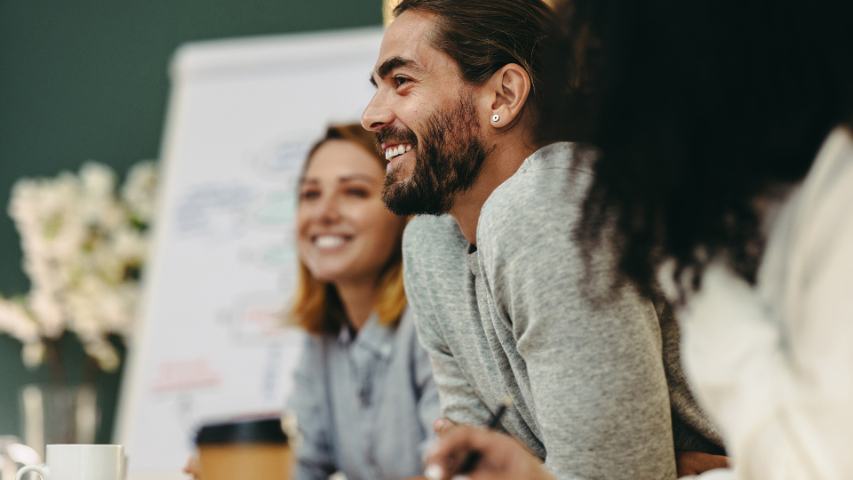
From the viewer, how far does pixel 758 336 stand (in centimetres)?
68

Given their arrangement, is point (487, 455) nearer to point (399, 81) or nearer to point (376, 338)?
point (399, 81)

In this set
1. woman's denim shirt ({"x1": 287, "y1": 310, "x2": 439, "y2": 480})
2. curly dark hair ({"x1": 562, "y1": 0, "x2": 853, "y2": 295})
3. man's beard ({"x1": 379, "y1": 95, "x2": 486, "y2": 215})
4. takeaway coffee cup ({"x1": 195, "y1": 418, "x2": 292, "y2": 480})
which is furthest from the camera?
woman's denim shirt ({"x1": 287, "y1": 310, "x2": 439, "y2": 480})

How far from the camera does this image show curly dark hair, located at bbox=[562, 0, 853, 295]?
0.69m

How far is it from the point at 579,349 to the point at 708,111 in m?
0.35

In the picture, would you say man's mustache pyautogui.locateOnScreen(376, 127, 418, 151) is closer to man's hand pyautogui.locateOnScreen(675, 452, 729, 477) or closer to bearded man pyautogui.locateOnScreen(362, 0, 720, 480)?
bearded man pyautogui.locateOnScreen(362, 0, 720, 480)

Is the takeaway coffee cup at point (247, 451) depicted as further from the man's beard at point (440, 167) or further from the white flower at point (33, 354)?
the white flower at point (33, 354)

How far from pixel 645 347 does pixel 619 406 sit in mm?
65

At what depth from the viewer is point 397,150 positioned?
1319 mm

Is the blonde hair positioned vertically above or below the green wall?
below

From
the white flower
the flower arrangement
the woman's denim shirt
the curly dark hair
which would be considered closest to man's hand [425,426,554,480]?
the curly dark hair

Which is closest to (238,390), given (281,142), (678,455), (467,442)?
(281,142)

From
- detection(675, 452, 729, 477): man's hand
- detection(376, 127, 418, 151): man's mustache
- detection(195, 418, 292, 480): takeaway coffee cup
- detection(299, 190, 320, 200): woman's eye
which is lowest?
detection(675, 452, 729, 477): man's hand

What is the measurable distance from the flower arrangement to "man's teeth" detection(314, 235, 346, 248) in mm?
1275

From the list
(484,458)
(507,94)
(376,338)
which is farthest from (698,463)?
(376,338)
